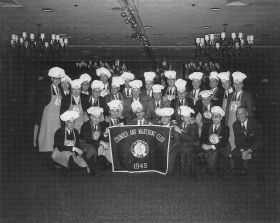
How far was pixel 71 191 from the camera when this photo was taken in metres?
4.75

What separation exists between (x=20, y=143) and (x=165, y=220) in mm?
6946

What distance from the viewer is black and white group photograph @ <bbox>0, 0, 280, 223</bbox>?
416 centimetres

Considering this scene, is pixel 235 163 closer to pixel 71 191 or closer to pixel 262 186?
pixel 262 186

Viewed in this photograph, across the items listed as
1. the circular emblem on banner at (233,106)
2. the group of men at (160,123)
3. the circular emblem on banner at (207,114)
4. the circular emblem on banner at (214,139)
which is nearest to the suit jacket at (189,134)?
the group of men at (160,123)

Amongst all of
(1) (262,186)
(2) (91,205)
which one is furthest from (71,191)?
(1) (262,186)

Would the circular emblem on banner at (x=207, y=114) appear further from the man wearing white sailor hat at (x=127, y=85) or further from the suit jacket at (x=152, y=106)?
the man wearing white sailor hat at (x=127, y=85)

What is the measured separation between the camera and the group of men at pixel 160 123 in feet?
18.8

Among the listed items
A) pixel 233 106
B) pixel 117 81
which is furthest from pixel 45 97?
pixel 233 106

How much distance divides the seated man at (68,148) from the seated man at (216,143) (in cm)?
168

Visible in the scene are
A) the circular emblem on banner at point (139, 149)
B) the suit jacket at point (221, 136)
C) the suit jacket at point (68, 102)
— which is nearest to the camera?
the circular emblem on banner at point (139, 149)

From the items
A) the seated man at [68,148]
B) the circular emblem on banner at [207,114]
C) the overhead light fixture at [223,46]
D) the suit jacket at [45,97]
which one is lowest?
the seated man at [68,148]

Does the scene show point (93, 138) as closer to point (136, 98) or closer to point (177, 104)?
point (136, 98)

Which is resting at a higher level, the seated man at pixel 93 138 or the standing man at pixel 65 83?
the standing man at pixel 65 83

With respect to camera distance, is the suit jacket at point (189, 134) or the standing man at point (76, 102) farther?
the standing man at point (76, 102)
